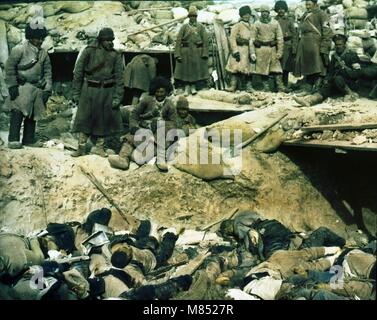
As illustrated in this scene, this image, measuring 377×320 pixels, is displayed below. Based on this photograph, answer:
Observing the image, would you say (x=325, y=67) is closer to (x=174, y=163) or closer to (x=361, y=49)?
(x=361, y=49)

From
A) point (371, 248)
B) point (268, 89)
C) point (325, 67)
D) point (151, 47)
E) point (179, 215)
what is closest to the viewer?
point (371, 248)

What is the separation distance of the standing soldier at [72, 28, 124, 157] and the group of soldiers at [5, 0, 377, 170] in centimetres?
1

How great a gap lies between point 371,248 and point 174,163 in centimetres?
306

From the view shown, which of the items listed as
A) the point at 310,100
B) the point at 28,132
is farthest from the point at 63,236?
the point at 310,100

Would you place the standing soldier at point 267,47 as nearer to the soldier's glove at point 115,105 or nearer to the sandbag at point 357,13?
the sandbag at point 357,13

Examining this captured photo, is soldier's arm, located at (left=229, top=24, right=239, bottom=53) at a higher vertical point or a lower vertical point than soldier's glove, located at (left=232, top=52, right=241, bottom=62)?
higher

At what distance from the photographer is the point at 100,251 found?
7465 mm

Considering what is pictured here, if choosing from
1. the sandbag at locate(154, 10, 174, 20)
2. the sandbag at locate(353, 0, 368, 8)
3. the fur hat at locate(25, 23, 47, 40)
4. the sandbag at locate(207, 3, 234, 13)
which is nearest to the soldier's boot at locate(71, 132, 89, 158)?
the fur hat at locate(25, 23, 47, 40)

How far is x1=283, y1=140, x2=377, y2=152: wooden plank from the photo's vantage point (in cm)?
757

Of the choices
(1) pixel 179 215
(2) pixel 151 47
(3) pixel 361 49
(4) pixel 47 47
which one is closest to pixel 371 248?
(1) pixel 179 215

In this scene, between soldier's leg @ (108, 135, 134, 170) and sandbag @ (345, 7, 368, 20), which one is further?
sandbag @ (345, 7, 368, 20)

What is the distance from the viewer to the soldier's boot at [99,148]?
882cm

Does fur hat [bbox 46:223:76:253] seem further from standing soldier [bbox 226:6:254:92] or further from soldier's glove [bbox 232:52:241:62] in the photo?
soldier's glove [bbox 232:52:241:62]

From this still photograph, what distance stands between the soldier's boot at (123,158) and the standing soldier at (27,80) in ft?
4.43
